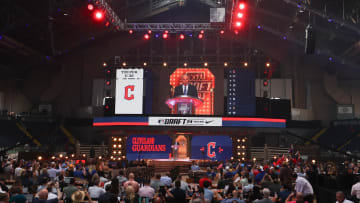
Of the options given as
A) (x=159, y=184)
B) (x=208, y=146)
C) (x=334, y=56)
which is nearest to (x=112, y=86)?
(x=208, y=146)

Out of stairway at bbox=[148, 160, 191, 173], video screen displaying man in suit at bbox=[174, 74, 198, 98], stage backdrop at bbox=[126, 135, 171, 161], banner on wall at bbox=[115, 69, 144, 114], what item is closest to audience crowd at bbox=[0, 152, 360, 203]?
stairway at bbox=[148, 160, 191, 173]

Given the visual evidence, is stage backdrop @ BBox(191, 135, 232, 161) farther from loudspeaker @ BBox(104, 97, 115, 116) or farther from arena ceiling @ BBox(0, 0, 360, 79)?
arena ceiling @ BBox(0, 0, 360, 79)

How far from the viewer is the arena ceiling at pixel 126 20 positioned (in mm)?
29359

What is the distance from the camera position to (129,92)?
105 ft

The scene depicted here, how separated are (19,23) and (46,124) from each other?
11.1m

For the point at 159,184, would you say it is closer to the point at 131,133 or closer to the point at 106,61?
the point at 131,133

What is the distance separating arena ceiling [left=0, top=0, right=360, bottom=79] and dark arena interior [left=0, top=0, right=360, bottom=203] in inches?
5.0

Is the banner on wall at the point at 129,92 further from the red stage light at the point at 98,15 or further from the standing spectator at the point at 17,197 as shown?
the standing spectator at the point at 17,197

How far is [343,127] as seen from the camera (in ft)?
114

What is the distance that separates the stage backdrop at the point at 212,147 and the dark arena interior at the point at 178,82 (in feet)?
0.29

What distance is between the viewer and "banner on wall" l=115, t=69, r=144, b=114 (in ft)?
104

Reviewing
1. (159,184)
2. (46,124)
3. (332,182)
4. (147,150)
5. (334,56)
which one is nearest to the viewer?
(159,184)

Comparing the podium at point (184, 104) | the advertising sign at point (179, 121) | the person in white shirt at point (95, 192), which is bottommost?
the person in white shirt at point (95, 192)

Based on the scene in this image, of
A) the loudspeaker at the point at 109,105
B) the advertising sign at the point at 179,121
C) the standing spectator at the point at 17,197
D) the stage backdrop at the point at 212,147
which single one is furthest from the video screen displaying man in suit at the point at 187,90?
the standing spectator at the point at 17,197
